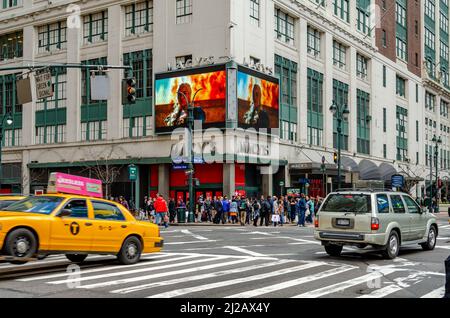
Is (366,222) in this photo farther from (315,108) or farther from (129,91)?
(315,108)

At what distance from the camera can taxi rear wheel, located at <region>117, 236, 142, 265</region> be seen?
13203 millimetres

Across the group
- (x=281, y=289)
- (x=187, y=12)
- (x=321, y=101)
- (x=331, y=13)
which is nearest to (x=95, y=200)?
(x=281, y=289)

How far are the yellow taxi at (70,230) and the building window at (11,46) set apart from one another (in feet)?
145

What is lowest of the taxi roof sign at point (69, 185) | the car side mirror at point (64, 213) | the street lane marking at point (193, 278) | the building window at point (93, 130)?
the street lane marking at point (193, 278)

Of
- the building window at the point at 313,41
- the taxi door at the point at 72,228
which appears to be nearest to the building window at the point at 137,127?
the building window at the point at 313,41

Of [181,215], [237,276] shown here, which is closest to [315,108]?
[181,215]

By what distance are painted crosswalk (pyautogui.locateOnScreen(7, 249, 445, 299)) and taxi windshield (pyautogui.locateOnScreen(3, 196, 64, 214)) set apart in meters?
1.35

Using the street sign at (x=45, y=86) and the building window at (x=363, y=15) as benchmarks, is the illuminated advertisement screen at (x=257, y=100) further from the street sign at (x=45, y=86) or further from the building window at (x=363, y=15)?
the building window at (x=363, y=15)

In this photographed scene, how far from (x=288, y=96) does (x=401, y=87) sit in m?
29.9

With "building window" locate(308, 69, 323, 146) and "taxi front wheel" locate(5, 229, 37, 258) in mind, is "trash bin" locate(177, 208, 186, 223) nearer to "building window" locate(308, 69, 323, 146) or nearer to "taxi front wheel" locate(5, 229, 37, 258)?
"building window" locate(308, 69, 323, 146)

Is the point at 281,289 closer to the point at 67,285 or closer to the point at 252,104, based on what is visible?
the point at 67,285

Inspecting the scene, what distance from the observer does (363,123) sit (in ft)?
196

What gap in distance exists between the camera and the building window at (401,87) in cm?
7001

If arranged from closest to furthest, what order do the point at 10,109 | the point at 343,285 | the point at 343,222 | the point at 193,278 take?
the point at 343,285
the point at 193,278
the point at 343,222
the point at 10,109
